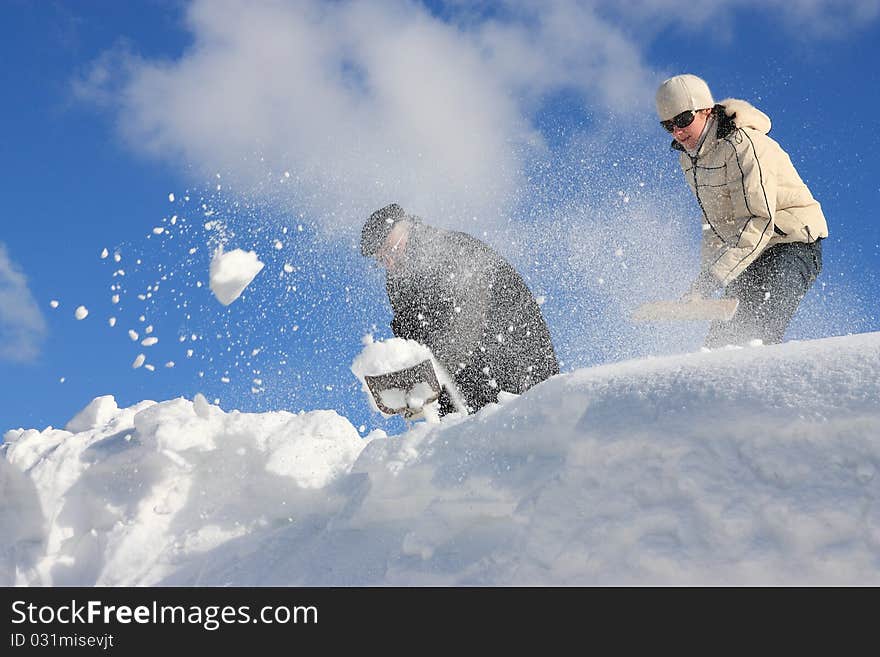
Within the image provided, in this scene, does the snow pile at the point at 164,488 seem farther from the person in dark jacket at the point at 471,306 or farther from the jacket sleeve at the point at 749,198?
the jacket sleeve at the point at 749,198

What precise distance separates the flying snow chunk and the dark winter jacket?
3.44 ft

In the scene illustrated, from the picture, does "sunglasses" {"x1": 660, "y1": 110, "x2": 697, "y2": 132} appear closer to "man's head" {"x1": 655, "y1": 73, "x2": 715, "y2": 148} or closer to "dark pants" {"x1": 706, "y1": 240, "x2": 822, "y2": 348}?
"man's head" {"x1": 655, "y1": 73, "x2": 715, "y2": 148}

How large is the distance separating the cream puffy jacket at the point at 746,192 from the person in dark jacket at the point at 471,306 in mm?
1175

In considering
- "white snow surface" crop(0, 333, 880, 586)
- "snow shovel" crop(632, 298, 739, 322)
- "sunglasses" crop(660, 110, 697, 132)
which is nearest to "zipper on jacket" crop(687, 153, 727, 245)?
"sunglasses" crop(660, 110, 697, 132)

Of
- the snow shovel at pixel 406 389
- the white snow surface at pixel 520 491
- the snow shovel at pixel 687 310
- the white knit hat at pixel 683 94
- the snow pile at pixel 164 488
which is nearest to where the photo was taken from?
the white snow surface at pixel 520 491

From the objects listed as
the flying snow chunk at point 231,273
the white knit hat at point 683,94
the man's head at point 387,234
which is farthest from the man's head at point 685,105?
the flying snow chunk at point 231,273

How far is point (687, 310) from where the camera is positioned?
13.4 ft

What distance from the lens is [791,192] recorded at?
4.24m

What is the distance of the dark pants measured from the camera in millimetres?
4121

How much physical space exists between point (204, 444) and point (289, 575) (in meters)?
1.02

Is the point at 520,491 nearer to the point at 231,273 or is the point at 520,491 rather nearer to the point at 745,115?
the point at 231,273

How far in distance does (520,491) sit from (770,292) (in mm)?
2478

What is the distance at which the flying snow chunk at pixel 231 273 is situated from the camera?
13.8 ft

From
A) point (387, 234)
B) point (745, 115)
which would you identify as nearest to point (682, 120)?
point (745, 115)
